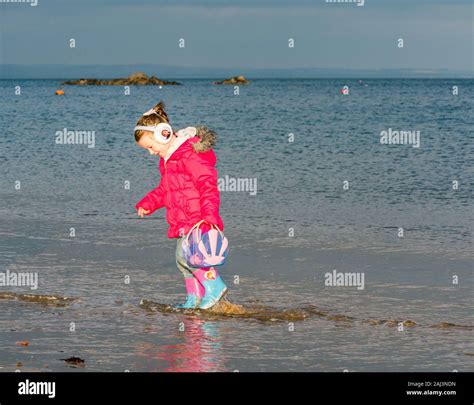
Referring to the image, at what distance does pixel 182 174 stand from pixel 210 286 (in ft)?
3.44

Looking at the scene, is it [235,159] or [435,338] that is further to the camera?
[235,159]

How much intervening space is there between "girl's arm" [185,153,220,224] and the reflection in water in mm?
916

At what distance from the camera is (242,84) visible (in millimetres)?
138375

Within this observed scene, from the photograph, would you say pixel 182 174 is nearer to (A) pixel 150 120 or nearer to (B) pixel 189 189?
(B) pixel 189 189

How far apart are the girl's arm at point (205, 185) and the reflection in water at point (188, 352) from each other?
0.92 metres

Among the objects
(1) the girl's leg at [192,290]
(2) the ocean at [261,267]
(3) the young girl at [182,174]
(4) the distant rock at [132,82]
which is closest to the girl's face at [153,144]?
(3) the young girl at [182,174]

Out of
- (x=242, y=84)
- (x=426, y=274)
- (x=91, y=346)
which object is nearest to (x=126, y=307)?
(x=91, y=346)

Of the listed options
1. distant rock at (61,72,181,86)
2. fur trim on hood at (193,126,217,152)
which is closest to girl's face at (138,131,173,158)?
fur trim on hood at (193,126,217,152)

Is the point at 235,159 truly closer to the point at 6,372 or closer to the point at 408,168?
the point at 408,168

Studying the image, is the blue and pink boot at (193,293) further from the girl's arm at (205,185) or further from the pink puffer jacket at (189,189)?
the girl's arm at (205,185)

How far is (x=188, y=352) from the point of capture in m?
7.61

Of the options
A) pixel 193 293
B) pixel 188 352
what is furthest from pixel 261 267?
pixel 188 352

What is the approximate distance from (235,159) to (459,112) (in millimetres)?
31483

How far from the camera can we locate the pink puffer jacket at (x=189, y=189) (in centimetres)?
852
